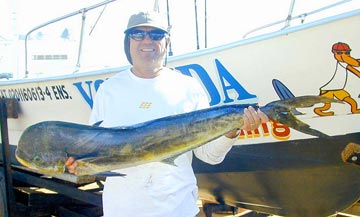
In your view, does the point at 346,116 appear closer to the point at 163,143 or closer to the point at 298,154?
the point at 298,154

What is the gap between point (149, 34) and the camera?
212cm

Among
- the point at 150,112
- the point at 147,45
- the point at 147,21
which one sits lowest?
the point at 150,112

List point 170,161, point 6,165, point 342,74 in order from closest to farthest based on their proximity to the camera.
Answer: point 170,161, point 342,74, point 6,165

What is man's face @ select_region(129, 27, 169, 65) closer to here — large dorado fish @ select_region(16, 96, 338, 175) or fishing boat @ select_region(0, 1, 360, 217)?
large dorado fish @ select_region(16, 96, 338, 175)

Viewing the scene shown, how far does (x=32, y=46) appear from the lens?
662 cm

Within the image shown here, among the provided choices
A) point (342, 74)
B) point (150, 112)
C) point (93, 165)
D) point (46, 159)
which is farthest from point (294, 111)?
point (46, 159)

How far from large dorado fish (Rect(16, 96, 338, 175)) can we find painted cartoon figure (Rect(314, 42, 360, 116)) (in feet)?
3.03

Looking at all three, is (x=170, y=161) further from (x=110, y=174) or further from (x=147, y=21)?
(x=147, y=21)

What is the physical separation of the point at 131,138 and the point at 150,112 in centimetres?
21

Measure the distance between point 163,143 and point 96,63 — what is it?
3.55 metres

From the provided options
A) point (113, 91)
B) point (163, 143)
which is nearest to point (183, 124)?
point (163, 143)

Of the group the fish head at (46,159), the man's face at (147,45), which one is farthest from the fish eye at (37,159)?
the man's face at (147,45)

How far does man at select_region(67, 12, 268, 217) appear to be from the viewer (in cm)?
203

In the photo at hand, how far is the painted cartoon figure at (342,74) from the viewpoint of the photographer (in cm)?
264
